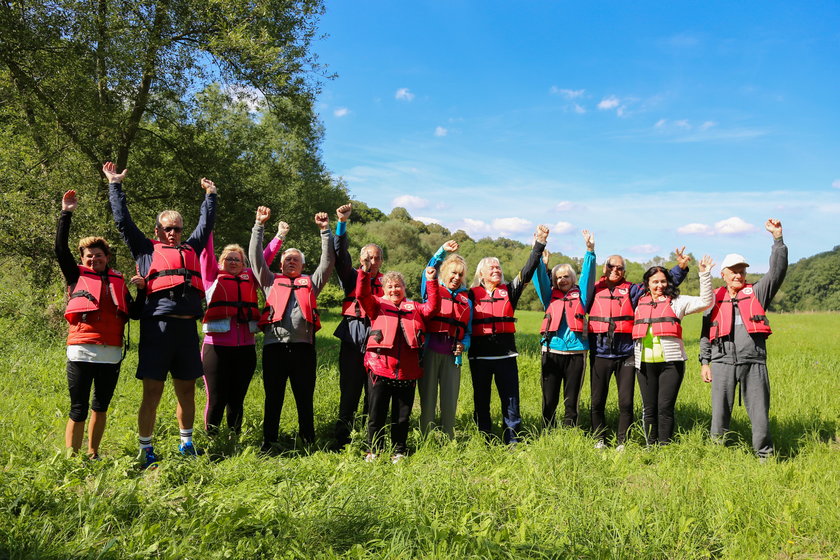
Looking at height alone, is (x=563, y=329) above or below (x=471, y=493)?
above

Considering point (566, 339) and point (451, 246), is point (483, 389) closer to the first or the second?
point (566, 339)

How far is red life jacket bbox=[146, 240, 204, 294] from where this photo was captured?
4789 millimetres

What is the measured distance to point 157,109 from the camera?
40.6ft

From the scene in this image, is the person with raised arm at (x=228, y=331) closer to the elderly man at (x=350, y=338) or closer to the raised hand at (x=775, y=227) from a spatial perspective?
the elderly man at (x=350, y=338)

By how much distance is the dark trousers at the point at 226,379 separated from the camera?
5.25 m

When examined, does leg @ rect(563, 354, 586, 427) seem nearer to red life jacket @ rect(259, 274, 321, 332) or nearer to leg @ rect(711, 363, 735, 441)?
leg @ rect(711, 363, 735, 441)

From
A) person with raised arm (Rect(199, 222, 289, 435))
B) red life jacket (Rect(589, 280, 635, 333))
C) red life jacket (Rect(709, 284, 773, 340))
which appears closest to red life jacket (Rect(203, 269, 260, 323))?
person with raised arm (Rect(199, 222, 289, 435))

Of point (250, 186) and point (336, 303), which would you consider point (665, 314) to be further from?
point (336, 303)

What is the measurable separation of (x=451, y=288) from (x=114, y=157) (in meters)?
10.2

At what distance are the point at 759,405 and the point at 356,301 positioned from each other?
412 centimetres

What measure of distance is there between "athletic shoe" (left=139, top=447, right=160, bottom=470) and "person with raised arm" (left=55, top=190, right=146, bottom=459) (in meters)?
0.41

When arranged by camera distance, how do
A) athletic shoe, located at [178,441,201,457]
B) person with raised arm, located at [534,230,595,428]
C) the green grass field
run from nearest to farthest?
the green grass field < athletic shoe, located at [178,441,201,457] < person with raised arm, located at [534,230,595,428]

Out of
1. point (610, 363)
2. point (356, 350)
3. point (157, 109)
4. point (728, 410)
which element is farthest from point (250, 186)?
point (728, 410)

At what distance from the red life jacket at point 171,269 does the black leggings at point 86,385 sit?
802 mm
